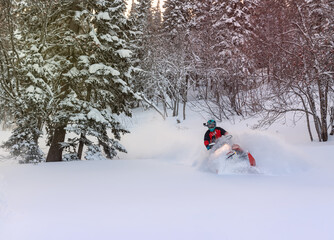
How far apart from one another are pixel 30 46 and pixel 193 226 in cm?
979

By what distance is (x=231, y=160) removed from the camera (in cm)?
647

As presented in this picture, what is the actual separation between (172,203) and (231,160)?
3132 mm

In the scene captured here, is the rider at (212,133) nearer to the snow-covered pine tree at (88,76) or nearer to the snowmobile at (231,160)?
the snowmobile at (231,160)

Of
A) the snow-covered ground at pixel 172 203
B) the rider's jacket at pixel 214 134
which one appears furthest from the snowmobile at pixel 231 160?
the rider's jacket at pixel 214 134

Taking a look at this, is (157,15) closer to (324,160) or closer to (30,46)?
(30,46)

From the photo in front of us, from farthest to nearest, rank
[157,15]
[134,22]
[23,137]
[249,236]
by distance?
[157,15] < [134,22] < [23,137] < [249,236]

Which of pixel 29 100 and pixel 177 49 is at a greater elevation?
pixel 177 49

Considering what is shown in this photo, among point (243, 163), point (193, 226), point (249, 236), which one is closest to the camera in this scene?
point (249, 236)

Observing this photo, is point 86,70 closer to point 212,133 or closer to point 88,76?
point 88,76

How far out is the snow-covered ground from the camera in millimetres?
2855

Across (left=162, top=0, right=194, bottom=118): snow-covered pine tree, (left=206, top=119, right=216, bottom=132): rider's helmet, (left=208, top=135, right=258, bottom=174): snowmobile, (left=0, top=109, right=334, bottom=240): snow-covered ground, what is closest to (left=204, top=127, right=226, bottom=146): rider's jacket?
(left=206, top=119, right=216, bottom=132): rider's helmet

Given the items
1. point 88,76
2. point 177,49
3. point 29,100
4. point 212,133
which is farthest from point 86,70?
point 177,49

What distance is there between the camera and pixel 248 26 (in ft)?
80.9

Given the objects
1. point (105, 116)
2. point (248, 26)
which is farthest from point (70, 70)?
point (248, 26)
